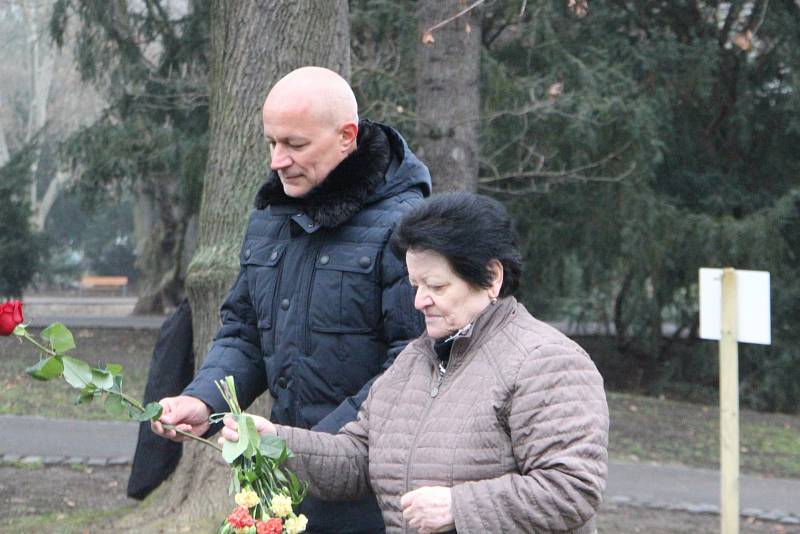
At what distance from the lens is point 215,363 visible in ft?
10.9

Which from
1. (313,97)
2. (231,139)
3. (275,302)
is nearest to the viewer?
(313,97)

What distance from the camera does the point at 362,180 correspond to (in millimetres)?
3141

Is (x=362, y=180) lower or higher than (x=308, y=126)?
lower

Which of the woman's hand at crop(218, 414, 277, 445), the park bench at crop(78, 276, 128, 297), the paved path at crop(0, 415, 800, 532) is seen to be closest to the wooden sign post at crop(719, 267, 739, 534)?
the paved path at crop(0, 415, 800, 532)

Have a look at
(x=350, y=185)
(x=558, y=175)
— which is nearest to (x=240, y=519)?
(x=350, y=185)

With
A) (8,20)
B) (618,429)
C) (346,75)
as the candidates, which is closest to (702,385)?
(618,429)

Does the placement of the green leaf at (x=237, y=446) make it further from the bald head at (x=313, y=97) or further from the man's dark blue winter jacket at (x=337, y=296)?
the bald head at (x=313, y=97)

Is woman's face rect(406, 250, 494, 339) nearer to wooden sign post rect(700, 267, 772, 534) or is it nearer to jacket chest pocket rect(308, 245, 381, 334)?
jacket chest pocket rect(308, 245, 381, 334)

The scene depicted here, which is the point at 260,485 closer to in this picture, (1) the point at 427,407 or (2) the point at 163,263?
(1) the point at 427,407

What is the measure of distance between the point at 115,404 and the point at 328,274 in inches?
23.8

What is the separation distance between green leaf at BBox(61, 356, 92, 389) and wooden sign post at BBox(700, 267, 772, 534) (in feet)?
13.9

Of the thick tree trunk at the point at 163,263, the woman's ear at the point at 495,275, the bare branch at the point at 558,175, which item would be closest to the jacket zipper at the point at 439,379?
the woman's ear at the point at 495,275

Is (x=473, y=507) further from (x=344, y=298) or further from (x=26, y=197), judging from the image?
(x=26, y=197)

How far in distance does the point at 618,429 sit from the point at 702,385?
5163 millimetres
